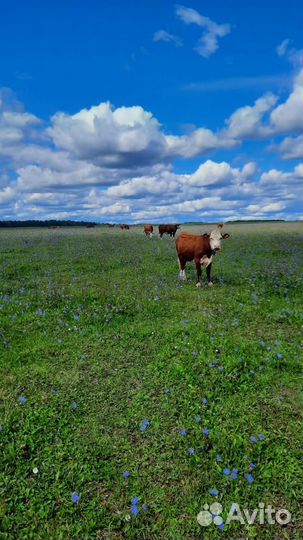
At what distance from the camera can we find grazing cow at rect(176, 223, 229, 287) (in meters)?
14.7

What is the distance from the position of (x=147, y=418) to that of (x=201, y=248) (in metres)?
10.1

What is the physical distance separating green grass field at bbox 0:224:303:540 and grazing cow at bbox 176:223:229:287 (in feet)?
11.5

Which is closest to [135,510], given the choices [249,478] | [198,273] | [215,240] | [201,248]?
[249,478]

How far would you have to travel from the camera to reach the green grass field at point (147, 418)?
14.5 ft

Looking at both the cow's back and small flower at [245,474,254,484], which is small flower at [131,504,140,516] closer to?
small flower at [245,474,254,484]

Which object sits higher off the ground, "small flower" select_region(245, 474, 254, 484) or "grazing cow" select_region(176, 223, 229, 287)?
"grazing cow" select_region(176, 223, 229, 287)

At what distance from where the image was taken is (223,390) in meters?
6.68

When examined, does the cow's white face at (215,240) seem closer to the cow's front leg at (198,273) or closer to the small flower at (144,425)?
the cow's front leg at (198,273)

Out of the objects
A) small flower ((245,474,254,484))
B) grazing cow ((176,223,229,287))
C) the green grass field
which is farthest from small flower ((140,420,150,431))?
grazing cow ((176,223,229,287))

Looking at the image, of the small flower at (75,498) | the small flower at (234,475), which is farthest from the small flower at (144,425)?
the small flower at (234,475)

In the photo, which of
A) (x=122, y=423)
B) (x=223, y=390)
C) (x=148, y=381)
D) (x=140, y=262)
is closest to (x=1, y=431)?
(x=122, y=423)

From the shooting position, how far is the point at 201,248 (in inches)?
595

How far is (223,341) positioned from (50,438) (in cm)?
469

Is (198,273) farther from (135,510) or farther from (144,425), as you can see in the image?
(135,510)
